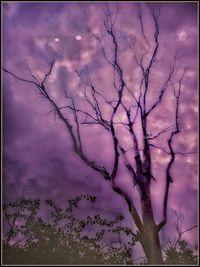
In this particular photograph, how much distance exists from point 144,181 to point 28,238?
468 centimetres

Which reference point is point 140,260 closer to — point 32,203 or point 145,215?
point 145,215

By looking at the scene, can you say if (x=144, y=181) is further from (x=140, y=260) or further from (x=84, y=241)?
(x=84, y=241)

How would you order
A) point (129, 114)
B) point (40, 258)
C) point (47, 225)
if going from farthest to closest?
point (47, 225), point (129, 114), point (40, 258)

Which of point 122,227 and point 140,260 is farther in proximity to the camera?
point 122,227

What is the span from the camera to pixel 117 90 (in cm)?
1251

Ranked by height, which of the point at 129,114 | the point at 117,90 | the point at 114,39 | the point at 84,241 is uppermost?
the point at 114,39

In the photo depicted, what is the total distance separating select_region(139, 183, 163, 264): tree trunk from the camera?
9.73m

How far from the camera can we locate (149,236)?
33.0ft

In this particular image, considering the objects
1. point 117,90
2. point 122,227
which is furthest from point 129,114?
point 122,227

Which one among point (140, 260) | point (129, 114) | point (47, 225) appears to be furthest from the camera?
point (47, 225)

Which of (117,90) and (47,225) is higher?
(117,90)

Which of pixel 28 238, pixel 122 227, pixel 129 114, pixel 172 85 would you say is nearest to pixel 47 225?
pixel 28 238

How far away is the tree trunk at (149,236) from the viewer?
9.73 meters

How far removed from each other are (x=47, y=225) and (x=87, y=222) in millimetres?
1482
